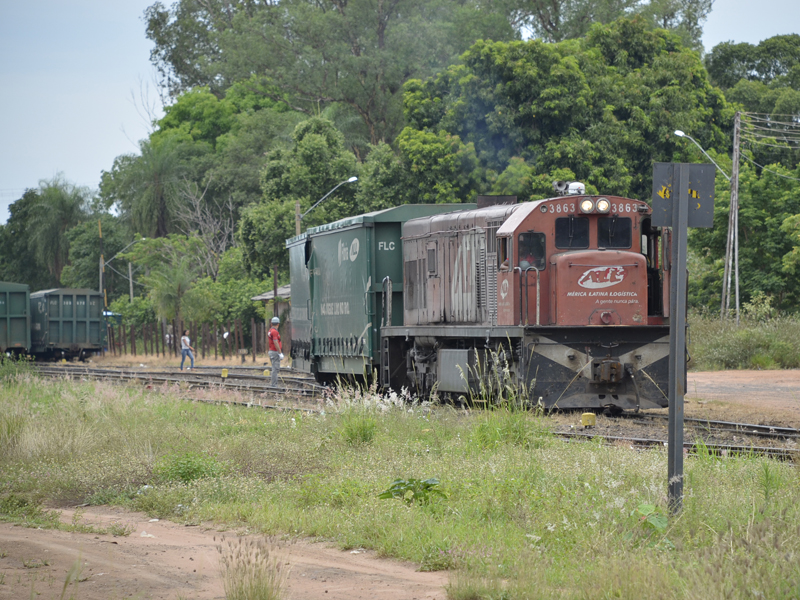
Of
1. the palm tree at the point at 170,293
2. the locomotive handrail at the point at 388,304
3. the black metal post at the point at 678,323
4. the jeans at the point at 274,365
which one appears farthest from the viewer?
the palm tree at the point at 170,293

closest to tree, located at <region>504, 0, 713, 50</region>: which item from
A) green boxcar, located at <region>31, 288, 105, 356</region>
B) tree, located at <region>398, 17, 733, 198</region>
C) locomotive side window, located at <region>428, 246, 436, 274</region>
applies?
tree, located at <region>398, 17, 733, 198</region>

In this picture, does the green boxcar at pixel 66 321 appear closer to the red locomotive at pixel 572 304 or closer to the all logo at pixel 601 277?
the red locomotive at pixel 572 304

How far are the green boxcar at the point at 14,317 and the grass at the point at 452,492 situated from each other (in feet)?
88.2

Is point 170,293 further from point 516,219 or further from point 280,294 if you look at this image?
point 516,219

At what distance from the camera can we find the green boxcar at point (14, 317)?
38062 millimetres

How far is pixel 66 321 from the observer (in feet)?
A: 133

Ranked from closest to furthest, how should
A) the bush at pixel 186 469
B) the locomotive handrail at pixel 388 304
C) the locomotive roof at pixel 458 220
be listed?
the bush at pixel 186 469 → the locomotive roof at pixel 458 220 → the locomotive handrail at pixel 388 304

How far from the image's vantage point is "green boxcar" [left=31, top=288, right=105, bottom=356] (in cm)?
4019

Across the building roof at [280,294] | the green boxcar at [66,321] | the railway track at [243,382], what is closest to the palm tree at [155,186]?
the green boxcar at [66,321]

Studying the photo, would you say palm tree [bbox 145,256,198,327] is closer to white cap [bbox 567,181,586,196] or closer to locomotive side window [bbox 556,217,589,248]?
white cap [bbox 567,181,586,196]

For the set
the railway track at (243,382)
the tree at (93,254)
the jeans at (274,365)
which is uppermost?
the tree at (93,254)

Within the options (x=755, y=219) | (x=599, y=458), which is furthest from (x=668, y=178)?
(x=755, y=219)

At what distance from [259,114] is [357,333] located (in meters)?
40.5

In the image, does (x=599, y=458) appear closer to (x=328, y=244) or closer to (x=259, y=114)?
(x=328, y=244)
